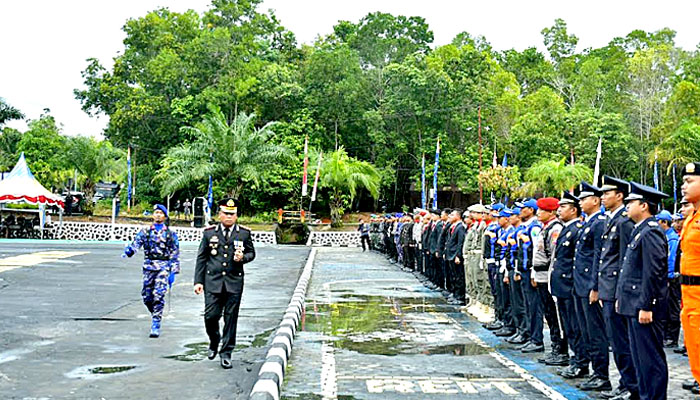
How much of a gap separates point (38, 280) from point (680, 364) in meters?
14.5

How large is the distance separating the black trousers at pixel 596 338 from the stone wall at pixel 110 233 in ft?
124

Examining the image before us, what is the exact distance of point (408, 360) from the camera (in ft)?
30.8

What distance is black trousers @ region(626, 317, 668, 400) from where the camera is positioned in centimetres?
640

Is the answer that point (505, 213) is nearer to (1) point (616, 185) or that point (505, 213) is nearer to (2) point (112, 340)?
(1) point (616, 185)

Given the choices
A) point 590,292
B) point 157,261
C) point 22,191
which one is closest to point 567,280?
point 590,292

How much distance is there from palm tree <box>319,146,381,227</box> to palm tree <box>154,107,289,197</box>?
310cm

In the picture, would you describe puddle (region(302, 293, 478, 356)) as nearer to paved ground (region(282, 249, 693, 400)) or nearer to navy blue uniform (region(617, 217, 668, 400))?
paved ground (region(282, 249, 693, 400))

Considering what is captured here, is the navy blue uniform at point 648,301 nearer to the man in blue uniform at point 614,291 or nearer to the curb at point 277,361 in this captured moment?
the man in blue uniform at point 614,291

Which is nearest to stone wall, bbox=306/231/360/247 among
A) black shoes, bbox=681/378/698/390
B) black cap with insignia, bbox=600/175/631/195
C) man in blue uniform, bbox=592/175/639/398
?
black shoes, bbox=681/378/698/390

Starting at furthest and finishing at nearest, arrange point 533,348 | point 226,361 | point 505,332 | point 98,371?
point 505,332, point 533,348, point 226,361, point 98,371

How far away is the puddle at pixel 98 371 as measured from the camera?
8172mm

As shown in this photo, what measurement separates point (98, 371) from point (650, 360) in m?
5.49

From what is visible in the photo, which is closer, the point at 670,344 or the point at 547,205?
the point at 547,205

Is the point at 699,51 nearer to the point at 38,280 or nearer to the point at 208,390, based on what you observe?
the point at 38,280
